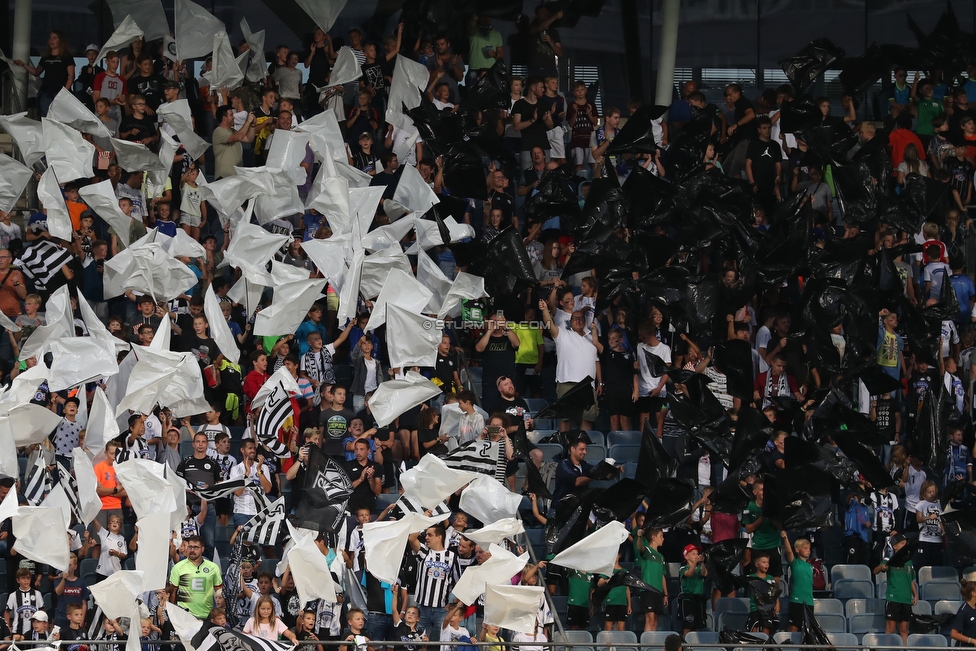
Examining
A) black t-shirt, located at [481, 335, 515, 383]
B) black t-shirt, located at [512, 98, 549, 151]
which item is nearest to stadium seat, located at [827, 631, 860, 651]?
black t-shirt, located at [481, 335, 515, 383]

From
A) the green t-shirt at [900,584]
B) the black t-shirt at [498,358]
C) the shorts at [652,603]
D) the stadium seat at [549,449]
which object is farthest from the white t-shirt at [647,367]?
the green t-shirt at [900,584]

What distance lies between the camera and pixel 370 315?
15.0 metres

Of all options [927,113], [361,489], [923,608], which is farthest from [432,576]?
[927,113]

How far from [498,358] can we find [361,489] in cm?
231

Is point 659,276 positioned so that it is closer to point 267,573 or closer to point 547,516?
point 547,516

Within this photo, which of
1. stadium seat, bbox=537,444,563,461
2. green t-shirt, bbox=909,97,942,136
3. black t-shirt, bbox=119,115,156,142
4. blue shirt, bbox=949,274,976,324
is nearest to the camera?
stadium seat, bbox=537,444,563,461

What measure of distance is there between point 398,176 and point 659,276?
309 centimetres

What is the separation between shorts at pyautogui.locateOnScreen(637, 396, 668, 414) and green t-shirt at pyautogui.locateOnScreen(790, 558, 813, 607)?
215 cm

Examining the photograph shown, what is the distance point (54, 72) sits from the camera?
680 inches

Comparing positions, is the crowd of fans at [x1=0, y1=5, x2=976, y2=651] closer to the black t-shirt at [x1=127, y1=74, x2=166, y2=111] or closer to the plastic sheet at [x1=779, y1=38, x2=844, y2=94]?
the black t-shirt at [x1=127, y1=74, x2=166, y2=111]

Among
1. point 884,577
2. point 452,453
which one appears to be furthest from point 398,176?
point 884,577

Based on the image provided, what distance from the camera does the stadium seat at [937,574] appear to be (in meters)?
14.2

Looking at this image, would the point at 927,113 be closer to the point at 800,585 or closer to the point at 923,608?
the point at 923,608

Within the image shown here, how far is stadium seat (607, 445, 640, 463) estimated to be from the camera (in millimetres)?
14773
